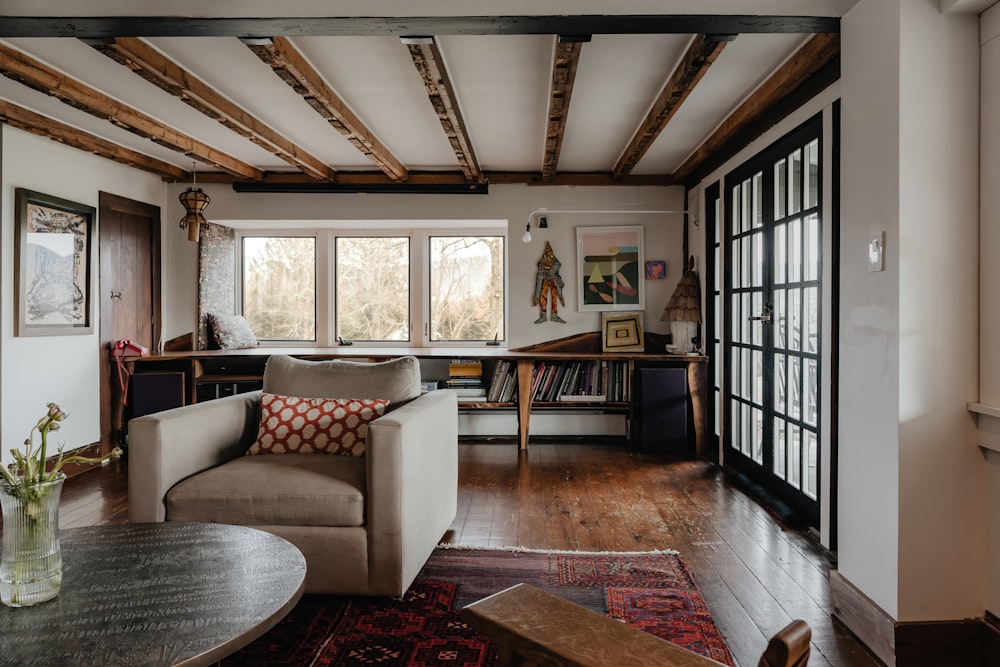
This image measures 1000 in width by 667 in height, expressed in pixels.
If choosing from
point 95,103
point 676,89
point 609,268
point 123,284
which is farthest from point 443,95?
point 123,284

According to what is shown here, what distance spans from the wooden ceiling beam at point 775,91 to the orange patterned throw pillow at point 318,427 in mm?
2392

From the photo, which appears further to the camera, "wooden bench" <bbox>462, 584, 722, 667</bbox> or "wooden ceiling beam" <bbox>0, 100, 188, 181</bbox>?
"wooden ceiling beam" <bbox>0, 100, 188, 181</bbox>

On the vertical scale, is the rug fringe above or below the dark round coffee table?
below

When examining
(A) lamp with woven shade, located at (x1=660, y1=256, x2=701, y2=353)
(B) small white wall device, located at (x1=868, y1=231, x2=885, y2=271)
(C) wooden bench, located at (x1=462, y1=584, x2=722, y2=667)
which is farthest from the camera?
(A) lamp with woven shade, located at (x1=660, y1=256, x2=701, y2=353)

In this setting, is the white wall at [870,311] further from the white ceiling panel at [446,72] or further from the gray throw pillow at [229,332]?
the gray throw pillow at [229,332]

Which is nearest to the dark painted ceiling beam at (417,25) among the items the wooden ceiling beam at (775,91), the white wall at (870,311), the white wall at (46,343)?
the white wall at (870,311)

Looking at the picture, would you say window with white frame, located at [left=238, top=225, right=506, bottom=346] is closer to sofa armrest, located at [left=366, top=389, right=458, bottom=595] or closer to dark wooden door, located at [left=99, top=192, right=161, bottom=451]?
dark wooden door, located at [left=99, top=192, right=161, bottom=451]

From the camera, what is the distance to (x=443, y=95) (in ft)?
10.2

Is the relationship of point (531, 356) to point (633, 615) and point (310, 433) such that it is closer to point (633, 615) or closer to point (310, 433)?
point (310, 433)

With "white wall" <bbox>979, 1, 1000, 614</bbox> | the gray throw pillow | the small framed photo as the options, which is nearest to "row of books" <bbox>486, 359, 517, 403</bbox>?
the small framed photo

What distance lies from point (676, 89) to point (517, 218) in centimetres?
232

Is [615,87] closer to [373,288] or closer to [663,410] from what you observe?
[663,410]

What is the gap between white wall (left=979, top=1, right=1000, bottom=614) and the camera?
6.00ft

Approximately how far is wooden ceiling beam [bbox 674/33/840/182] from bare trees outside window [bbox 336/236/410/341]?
2591mm
